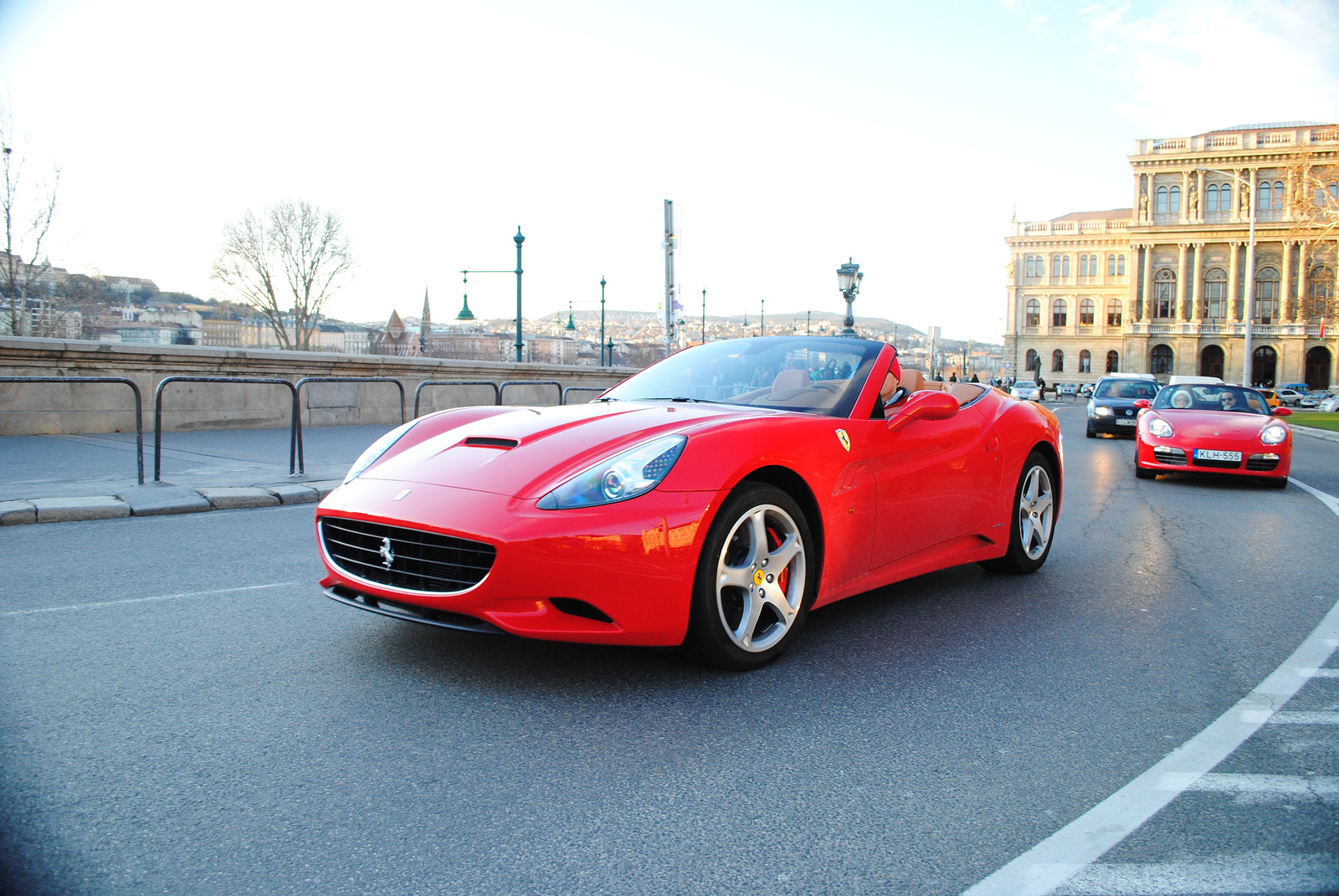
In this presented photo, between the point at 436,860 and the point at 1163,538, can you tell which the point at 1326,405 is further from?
the point at 436,860

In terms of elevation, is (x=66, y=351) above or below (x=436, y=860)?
above

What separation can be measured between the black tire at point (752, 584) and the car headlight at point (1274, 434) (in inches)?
364

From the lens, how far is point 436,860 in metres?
2.14

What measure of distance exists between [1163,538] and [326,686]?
631 centimetres

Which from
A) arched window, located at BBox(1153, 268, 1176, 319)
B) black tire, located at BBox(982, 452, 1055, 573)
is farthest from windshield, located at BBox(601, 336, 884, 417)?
arched window, located at BBox(1153, 268, 1176, 319)

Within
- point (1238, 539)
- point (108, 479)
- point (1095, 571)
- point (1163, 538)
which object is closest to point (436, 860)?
point (1095, 571)

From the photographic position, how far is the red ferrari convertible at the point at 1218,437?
10570mm

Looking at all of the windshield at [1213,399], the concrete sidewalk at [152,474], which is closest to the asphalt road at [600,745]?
the concrete sidewalk at [152,474]

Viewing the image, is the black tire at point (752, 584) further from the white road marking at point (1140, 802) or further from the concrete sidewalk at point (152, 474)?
the concrete sidewalk at point (152, 474)

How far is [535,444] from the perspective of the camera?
11.9 ft

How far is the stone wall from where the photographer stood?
39.1 feet

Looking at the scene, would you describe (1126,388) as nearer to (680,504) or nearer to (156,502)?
(156,502)

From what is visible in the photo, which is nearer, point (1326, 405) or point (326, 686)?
point (326, 686)

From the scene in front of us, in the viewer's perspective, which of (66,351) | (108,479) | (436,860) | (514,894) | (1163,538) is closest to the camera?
(514,894)
